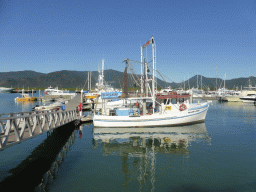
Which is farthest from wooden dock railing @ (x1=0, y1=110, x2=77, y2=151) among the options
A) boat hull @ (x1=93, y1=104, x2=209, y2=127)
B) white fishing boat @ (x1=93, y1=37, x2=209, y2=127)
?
white fishing boat @ (x1=93, y1=37, x2=209, y2=127)

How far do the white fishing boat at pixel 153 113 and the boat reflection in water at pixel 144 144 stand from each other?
75 cm

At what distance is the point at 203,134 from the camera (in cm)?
2089

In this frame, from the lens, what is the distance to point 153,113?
23219 millimetres

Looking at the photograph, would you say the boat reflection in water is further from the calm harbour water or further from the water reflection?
the water reflection

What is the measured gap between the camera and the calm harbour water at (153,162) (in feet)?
32.2

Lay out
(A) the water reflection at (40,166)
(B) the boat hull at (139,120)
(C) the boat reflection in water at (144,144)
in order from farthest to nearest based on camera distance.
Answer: (B) the boat hull at (139,120), (C) the boat reflection in water at (144,144), (A) the water reflection at (40,166)

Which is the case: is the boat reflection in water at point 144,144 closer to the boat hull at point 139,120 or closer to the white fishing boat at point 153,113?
the boat hull at point 139,120

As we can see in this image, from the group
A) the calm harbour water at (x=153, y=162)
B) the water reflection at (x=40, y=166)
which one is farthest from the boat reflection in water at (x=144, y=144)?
the water reflection at (x=40, y=166)

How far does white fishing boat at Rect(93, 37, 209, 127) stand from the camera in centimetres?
2278

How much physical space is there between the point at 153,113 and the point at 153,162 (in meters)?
10.8

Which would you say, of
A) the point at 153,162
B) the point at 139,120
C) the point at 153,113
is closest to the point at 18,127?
the point at 153,162

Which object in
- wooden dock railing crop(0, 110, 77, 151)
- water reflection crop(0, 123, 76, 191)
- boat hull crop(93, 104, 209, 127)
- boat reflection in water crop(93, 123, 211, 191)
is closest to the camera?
wooden dock railing crop(0, 110, 77, 151)

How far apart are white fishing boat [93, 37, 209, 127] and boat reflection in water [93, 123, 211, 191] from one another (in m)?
0.75

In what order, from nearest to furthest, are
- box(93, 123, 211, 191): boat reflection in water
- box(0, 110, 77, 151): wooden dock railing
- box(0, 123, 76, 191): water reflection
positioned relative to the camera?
box(0, 110, 77, 151): wooden dock railing, box(0, 123, 76, 191): water reflection, box(93, 123, 211, 191): boat reflection in water
